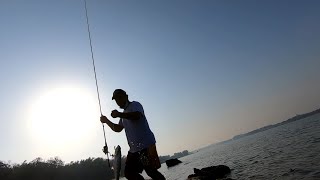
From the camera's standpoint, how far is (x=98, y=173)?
159250 millimetres

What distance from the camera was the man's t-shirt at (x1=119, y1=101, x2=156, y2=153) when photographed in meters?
7.42

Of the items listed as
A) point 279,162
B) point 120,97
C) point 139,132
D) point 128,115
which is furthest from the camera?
point 279,162

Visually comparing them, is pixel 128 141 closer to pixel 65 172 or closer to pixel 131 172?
pixel 131 172

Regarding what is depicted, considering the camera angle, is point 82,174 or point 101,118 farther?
point 82,174

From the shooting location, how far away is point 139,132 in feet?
24.3

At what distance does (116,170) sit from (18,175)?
117m

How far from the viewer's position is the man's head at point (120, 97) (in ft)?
25.2

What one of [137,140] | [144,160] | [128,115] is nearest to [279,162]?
[144,160]

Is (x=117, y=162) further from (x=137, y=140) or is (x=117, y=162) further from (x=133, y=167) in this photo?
(x=137, y=140)

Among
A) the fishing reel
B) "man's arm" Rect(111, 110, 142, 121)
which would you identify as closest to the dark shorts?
"man's arm" Rect(111, 110, 142, 121)

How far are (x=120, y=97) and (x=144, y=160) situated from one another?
166 centimetres

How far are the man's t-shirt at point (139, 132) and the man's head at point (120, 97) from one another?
19cm

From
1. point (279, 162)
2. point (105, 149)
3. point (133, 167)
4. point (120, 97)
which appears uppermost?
point (120, 97)

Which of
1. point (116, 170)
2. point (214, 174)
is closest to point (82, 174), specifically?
point (214, 174)
